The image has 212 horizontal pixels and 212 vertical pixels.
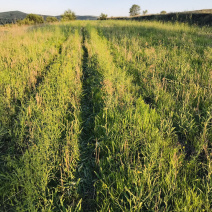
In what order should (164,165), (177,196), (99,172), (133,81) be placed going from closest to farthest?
(177,196), (164,165), (99,172), (133,81)

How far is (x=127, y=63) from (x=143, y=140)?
13.2ft

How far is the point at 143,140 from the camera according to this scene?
7.80ft

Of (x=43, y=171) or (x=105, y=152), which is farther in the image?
(x=105, y=152)

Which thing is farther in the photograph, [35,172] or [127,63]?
[127,63]

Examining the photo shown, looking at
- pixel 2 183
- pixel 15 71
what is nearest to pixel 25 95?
pixel 15 71

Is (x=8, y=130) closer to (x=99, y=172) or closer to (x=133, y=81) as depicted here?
(x=99, y=172)

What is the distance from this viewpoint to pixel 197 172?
2.04 metres

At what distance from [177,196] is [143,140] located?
83cm

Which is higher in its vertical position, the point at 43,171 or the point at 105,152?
the point at 43,171

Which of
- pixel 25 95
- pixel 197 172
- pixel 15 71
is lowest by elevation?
pixel 197 172

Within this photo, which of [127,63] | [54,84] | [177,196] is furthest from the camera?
[127,63]

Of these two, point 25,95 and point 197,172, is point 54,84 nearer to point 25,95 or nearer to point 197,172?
point 25,95

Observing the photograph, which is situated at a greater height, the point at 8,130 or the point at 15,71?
the point at 15,71

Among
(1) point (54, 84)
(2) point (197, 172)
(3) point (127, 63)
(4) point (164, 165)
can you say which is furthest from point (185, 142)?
(3) point (127, 63)
